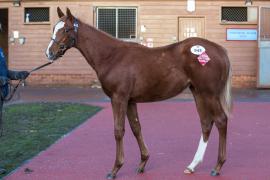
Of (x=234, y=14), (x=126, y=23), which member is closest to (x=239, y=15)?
(x=234, y=14)

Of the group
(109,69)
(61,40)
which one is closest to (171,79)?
(109,69)

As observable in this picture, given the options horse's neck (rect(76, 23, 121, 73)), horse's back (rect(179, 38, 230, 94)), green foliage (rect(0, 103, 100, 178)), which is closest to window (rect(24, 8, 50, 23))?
green foliage (rect(0, 103, 100, 178))

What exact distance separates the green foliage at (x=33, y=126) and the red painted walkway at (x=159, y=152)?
0.25 metres

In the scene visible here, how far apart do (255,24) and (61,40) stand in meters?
14.1

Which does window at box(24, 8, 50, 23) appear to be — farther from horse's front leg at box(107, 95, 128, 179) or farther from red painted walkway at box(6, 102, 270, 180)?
horse's front leg at box(107, 95, 128, 179)

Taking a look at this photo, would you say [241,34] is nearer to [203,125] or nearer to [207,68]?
[203,125]

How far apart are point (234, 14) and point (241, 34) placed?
816 mm

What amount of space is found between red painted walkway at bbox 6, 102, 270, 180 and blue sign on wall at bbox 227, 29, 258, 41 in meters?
7.39

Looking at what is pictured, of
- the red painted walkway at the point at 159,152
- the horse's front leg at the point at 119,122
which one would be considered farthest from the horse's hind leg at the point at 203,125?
the horse's front leg at the point at 119,122

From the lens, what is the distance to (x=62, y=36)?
7.16 meters

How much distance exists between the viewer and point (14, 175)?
7352mm

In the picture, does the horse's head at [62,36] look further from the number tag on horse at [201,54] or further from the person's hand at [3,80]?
the number tag on horse at [201,54]

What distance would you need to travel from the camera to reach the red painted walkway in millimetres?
7430

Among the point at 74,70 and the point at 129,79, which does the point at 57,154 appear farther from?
the point at 74,70
